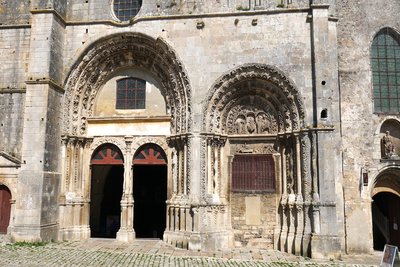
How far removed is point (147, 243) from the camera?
12102mm

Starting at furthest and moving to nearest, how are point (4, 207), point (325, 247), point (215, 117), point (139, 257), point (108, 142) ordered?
point (108, 142) → point (4, 207) → point (215, 117) → point (325, 247) → point (139, 257)

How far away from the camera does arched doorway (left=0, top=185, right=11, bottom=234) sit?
12.6 meters

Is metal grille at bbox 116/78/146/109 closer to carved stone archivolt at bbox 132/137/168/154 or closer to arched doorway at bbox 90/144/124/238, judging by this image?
carved stone archivolt at bbox 132/137/168/154

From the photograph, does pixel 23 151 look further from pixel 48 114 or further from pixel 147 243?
pixel 147 243

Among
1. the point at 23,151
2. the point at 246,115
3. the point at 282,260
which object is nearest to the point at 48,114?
the point at 23,151

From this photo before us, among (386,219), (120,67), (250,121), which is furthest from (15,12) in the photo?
(386,219)

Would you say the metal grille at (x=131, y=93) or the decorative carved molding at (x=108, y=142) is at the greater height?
the metal grille at (x=131, y=93)

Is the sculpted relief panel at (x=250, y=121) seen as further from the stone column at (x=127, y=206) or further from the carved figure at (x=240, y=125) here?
the stone column at (x=127, y=206)

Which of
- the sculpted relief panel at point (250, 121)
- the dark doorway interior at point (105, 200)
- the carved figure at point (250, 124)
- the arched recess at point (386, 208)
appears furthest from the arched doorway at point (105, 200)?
the arched recess at point (386, 208)

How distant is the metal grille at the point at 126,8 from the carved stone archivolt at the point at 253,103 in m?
3.89

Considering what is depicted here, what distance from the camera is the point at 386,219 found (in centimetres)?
1262

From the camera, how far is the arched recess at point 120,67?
12.1m

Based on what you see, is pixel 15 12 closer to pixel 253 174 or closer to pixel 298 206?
pixel 253 174

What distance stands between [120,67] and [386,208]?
32.4 ft
